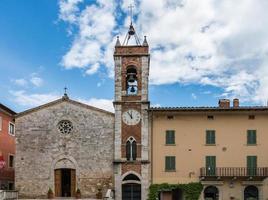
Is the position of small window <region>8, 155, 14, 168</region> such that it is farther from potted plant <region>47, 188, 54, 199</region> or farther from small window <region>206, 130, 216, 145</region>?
small window <region>206, 130, 216, 145</region>

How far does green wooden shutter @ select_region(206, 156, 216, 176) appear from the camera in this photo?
38.6 m

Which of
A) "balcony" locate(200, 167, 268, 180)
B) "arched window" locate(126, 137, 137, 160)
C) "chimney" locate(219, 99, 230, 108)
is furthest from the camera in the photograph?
"chimney" locate(219, 99, 230, 108)

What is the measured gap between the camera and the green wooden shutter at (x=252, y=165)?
38.4 metres

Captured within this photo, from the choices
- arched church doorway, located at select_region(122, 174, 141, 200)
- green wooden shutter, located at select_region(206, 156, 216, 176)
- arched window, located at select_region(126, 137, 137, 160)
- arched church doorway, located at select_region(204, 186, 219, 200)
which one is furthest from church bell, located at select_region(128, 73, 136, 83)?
arched church doorway, located at select_region(204, 186, 219, 200)

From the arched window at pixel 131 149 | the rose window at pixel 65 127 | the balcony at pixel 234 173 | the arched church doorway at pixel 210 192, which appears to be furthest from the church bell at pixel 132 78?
the arched church doorway at pixel 210 192

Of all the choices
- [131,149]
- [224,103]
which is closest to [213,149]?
[224,103]

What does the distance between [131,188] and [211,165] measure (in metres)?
6.82

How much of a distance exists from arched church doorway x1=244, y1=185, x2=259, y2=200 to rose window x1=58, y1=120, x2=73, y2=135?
1534 cm

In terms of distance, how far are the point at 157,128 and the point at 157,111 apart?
144 centimetres

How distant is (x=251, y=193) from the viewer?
38656 mm

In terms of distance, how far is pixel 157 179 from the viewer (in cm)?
3878

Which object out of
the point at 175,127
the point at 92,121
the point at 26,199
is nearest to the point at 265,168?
the point at 175,127

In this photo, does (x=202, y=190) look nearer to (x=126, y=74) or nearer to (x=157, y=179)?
(x=157, y=179)

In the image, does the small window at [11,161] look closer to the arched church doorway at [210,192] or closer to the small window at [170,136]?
the small window at [170,136]
